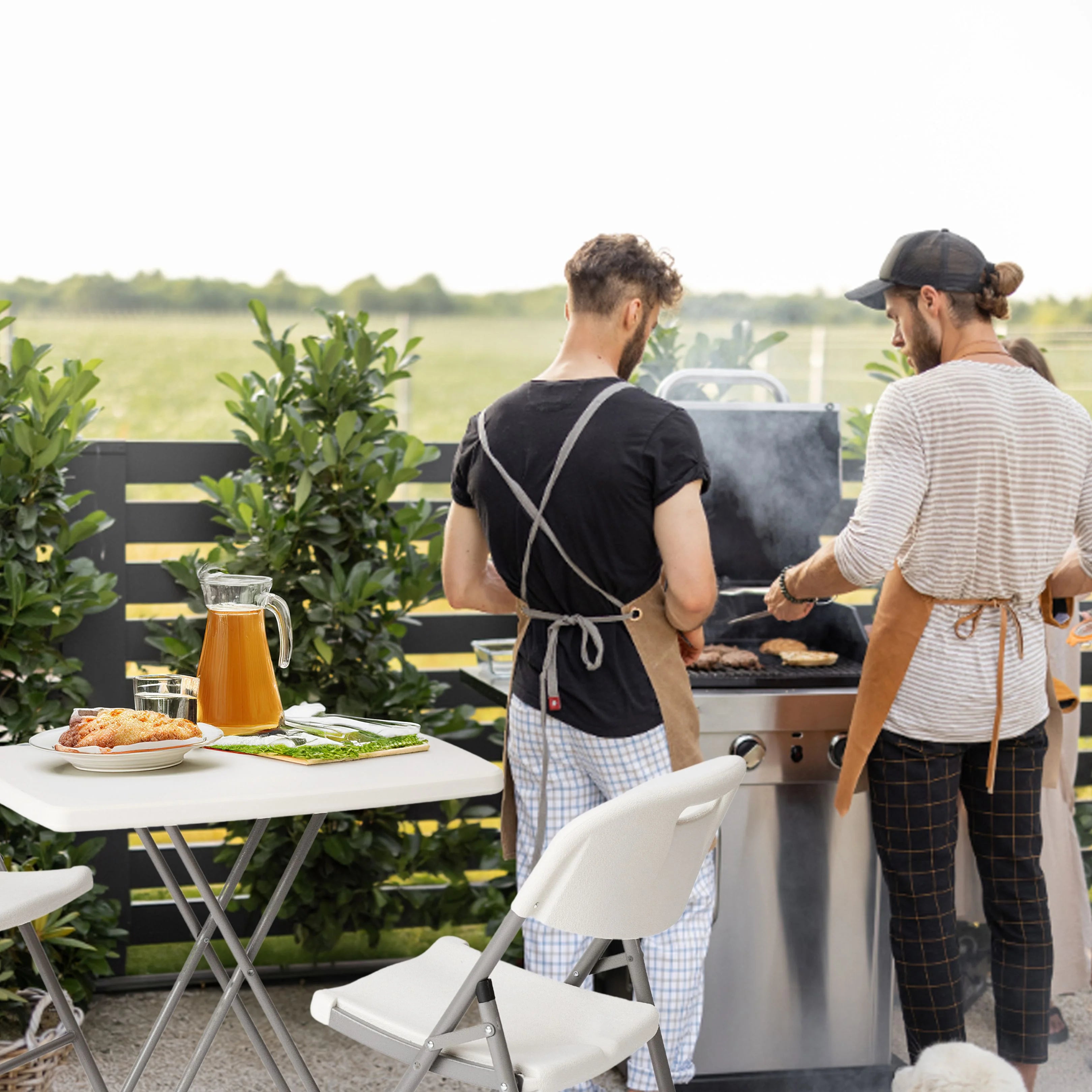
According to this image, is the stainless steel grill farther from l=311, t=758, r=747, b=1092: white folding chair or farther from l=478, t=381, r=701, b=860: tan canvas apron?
l=311, t=758, r=747, b=1092: white folding chair

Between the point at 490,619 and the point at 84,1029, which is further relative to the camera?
the point at 490,619

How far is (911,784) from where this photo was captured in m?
2.40

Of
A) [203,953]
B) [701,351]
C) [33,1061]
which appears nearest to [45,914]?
[203,953]

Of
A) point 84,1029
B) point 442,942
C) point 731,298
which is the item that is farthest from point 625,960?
point 731,298

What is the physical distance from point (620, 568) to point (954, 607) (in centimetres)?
70

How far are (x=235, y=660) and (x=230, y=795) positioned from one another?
1.28ft

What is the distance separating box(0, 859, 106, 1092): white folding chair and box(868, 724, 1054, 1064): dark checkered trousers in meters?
1.53

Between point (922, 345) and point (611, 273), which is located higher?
point (611, 273)

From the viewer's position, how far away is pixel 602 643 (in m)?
2.21

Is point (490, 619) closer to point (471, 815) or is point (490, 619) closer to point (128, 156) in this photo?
point (471, 815)

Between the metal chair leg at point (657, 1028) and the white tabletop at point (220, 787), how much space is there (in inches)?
14.9

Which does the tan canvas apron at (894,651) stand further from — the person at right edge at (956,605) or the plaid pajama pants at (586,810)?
the plaid pajama pants at (586,810)

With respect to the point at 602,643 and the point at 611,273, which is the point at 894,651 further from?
the point at 611,273

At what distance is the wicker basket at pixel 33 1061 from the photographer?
2.42 metres
